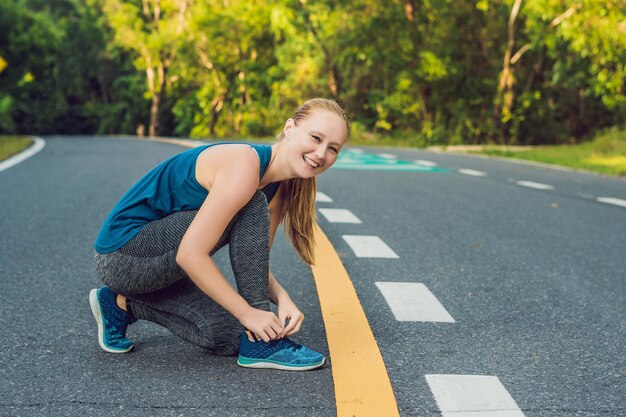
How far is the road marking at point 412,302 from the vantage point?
435 centimetres

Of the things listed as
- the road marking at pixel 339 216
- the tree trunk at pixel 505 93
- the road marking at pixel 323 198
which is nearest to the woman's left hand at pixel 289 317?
the road marking at pixel 339 216

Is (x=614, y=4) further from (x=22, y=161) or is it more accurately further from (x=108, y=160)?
(x=22, y=161)

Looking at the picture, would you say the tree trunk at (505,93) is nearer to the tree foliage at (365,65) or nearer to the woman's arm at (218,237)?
the tree foliage at (365,65)

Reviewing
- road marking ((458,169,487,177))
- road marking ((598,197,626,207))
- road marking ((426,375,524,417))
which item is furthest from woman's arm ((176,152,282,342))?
road marking ((458,169,487,177))

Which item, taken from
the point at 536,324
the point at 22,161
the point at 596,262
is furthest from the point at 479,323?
the point at 22,161

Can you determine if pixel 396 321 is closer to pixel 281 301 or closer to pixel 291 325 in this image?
pixel 281 301

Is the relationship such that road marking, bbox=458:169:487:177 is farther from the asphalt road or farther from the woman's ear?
the woman's ear

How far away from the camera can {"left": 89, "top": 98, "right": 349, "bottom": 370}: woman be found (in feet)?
11.1

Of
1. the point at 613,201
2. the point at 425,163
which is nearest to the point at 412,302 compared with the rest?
the point at 613,201

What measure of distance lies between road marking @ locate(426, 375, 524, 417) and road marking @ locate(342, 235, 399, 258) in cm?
280

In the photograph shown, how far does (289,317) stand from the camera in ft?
11.7

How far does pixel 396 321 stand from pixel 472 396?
3.69 ft

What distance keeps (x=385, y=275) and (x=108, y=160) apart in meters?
11.7

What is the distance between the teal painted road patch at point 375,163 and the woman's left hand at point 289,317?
11879 millimetres
